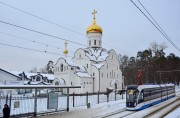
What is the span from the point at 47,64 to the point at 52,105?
9151cm

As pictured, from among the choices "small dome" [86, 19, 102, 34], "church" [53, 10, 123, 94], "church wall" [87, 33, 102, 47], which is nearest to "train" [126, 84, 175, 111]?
"church" [53, 10, 123, 94]

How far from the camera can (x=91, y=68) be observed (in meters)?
55.1

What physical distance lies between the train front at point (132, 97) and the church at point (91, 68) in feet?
86.9

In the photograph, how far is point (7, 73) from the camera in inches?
1924

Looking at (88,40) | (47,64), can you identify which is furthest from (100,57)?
(47,64)

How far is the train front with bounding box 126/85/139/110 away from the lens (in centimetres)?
2291

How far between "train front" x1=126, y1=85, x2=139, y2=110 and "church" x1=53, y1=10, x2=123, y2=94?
86.9 ft

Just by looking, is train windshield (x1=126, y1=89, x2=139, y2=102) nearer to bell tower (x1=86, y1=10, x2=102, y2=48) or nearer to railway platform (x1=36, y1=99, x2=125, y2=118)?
railway platform (x1=36, y1=99, x2=125, y2=118)

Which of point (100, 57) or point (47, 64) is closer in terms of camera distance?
point (100, 57)

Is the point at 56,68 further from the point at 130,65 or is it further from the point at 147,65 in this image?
the point at 130,65

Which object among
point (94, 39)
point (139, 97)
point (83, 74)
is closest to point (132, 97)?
point (139, 97)

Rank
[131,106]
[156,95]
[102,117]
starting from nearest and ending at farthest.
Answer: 1. [102,117]
2. [131,106]
3. [156,95]

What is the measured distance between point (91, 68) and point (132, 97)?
32.1 m

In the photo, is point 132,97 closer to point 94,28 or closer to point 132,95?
point 132,95
